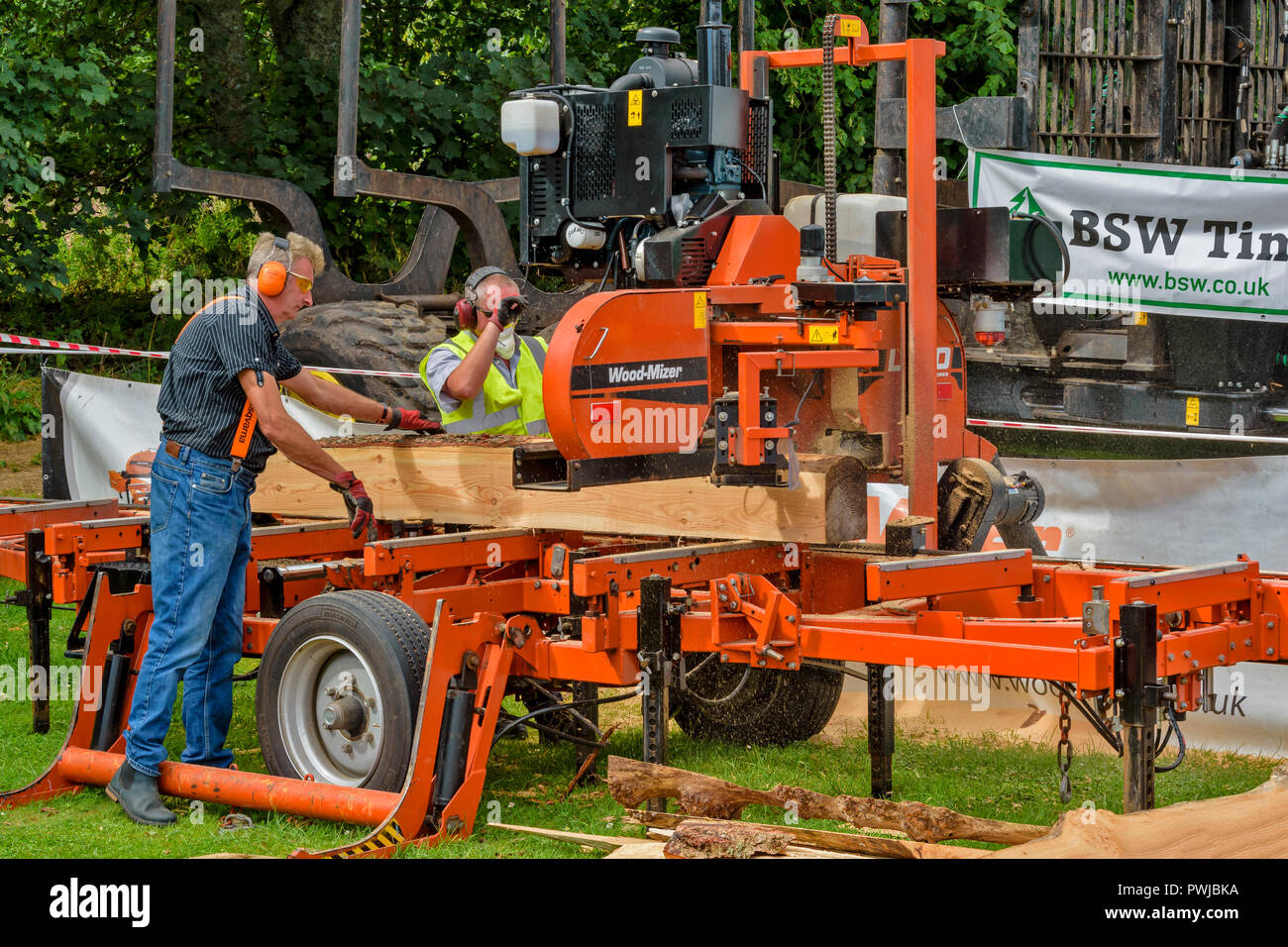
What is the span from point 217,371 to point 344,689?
1265 mm

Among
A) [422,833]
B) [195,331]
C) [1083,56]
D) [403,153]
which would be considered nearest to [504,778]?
[422,833]

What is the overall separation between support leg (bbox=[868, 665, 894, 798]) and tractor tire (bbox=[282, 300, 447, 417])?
510cm

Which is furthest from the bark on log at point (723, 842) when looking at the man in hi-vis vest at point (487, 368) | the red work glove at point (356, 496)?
the man in hi-vis vest at point (487, 368)

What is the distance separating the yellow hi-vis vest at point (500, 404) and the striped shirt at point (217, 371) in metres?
1.48

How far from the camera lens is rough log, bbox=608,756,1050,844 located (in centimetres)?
535

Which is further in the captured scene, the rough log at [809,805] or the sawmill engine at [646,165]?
the sawmill engine at [646,165]

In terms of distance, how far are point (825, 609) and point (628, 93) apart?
217cm

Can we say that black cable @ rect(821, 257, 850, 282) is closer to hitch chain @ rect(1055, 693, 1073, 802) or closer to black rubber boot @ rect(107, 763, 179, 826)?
hitch chain @ rect(1055, 693, 1073, 802)

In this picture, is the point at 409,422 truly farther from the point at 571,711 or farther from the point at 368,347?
the point at 368,347

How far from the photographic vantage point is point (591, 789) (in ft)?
21.4

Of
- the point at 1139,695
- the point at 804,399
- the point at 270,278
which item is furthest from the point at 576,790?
the point at 1139,695

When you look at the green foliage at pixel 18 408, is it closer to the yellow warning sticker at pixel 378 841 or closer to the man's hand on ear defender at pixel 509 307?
the man's hand on ear defender at pixel 509 307

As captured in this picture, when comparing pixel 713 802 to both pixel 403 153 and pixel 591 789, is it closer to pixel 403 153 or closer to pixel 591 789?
pixel 591 789

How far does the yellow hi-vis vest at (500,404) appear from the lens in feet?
25.0
